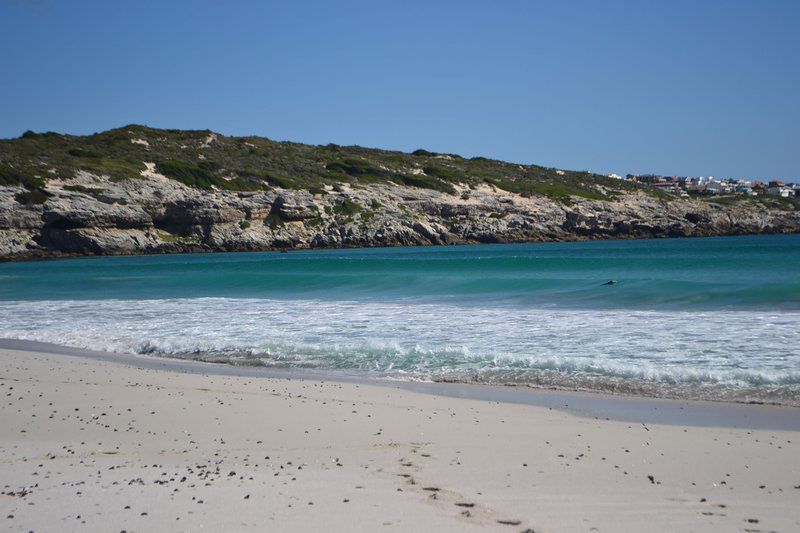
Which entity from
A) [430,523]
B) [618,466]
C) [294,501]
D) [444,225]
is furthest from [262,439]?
[444,225]

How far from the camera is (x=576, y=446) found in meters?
6.14

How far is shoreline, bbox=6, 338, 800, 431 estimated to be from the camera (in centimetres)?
720

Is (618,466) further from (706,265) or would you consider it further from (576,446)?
(706,265)

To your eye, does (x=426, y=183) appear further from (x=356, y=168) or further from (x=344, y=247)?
(x=344, y=247)

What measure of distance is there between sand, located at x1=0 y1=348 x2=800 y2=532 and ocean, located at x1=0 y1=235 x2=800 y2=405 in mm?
1781

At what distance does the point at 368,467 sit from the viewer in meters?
5.57

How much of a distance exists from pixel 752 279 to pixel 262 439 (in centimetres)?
2398

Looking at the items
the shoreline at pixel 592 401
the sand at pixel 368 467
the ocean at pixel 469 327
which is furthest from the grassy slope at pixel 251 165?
the sand at pixel 368 467

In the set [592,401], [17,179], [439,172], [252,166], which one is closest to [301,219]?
[252,166]

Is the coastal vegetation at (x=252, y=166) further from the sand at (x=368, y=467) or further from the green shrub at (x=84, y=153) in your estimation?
the sand at (x=368, y=467)

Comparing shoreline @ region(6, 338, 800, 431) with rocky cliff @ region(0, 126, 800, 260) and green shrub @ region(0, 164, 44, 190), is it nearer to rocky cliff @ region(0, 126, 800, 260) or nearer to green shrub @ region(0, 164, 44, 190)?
rocky cliff @ region(0, 126, 800, 260)

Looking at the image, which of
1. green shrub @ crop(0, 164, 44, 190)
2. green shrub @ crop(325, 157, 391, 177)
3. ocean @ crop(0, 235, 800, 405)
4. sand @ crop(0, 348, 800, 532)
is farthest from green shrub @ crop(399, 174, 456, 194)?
sand @ crop(0, 348, 800, 532)

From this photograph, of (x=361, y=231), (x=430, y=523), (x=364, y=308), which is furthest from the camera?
(x=361, y=231)

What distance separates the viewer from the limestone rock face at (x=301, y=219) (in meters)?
54.6
